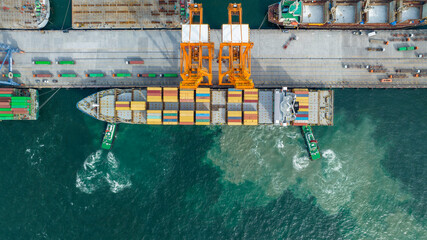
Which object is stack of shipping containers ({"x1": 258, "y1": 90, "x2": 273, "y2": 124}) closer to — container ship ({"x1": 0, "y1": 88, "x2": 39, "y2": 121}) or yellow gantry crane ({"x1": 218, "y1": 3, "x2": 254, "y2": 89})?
yellow gantry crane ({"x1": 218, "y1": 3, "x2": 254, "y2": 89})

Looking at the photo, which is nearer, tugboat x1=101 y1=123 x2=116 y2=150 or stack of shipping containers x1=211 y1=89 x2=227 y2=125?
stack of shipping containers x1=211 y1=89 x2=227 y2=125

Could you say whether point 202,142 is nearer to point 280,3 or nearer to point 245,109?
point 245,109

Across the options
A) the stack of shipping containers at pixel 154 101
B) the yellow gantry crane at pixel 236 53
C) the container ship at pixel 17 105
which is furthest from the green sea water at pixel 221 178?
the yellow gantry crane at pixel 236 53

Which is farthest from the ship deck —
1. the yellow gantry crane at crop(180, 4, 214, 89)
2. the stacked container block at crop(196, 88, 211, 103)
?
the stacked container block at crop(196, 88, 211, 103)

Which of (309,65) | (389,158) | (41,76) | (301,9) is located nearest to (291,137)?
(309,65)

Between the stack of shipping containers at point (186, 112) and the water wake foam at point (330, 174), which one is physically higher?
the stack of shipping containers at point (186, 112)

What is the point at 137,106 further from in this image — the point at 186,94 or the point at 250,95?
the point at 250,95

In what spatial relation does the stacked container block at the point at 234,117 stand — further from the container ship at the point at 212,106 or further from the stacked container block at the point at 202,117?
the stacked container block at the point at 202,117
